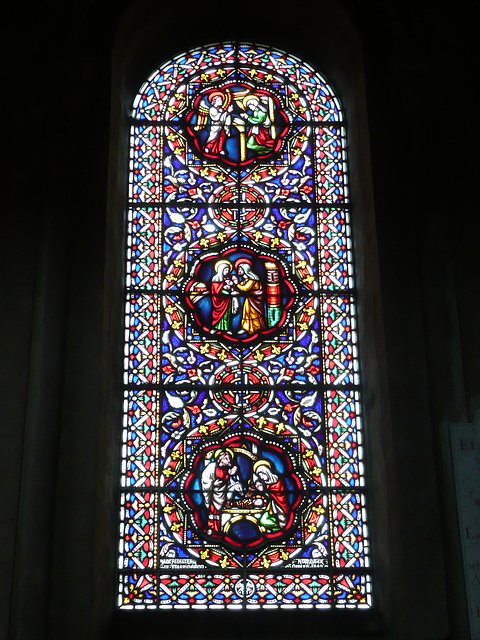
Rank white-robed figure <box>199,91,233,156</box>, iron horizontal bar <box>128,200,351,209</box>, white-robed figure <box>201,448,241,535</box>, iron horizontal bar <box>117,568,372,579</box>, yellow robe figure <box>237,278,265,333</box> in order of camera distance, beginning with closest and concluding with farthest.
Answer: iron horizontal bar <box>117,568,372,579</box> → white-robed figure <box>201,448,241,535</box> → yellow robe figure <box>237,278,265,333</box> → iron horizontal bar <box>128,200,351,209</box> → white-robed figure <box>199,91,233,156</box>

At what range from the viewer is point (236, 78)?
8930 millimetres

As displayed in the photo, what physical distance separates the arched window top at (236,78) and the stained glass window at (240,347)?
0.05 ft

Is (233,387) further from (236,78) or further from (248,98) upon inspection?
(236,78)

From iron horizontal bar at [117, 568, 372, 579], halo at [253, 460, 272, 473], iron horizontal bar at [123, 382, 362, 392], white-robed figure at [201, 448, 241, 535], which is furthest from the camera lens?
iron horizontal bar at [123, 382, 362, 392]

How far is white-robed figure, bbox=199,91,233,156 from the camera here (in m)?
8.58

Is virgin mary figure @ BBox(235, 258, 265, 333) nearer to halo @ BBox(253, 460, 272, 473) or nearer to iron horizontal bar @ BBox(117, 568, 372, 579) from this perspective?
halo @ BBox(253, 460, 272, 473)

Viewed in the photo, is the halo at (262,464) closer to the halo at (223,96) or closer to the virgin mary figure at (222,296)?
the virgin mary figure at (222,296)

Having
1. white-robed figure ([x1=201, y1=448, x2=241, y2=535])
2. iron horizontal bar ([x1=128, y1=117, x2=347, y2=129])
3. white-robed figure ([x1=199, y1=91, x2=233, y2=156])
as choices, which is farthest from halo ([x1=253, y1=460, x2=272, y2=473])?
iron horizontal bar ([x1=128, y1=117, x2=347, y2=129])

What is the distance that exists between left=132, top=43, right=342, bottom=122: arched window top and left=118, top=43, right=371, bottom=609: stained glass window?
0.01 m

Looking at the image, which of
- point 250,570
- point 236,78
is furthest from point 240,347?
point 236,78

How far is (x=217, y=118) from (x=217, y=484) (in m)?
2.93

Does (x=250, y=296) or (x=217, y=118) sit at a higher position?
(x=217, y=118)

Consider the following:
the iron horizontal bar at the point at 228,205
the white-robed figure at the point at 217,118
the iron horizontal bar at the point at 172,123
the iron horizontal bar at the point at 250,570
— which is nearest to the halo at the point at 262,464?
the iron horizontal bar at the point at 250,570
